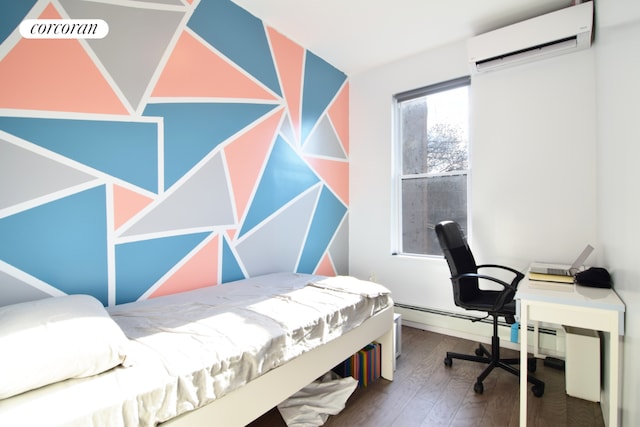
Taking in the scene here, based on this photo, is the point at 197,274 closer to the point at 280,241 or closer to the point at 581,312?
the point at 280,241

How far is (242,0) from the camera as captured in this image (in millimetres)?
2555

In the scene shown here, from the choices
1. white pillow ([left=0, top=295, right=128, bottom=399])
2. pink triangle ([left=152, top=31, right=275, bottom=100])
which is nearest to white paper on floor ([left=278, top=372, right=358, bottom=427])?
white pillow ([left=0, top=295, right=128, bottom=399])

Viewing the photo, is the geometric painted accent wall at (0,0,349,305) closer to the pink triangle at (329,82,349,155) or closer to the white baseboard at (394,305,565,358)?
the pink triangle at (329,82,349,155)

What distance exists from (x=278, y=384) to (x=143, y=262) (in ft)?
3.90

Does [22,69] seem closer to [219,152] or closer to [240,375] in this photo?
[219,152]

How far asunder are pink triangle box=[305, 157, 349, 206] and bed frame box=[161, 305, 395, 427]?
5.60 ft

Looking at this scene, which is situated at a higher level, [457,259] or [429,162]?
[429,162]

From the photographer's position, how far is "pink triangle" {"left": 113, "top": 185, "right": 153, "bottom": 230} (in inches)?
74.5

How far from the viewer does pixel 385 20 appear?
280 cm

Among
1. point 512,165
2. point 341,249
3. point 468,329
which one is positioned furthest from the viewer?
point 341,249

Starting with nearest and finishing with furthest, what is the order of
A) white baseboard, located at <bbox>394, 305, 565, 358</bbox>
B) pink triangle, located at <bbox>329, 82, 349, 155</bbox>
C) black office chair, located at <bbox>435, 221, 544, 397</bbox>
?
black office chair, located at <bbox>435, 221, 544, 397</bbox> → white baseboard, located at <bbox>394, 305, 565, 358</bbox> → pink triangle, located at <bbox>329, 82, 349, 155</bbox>

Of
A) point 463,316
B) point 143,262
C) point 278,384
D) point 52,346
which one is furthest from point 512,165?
point 52,346

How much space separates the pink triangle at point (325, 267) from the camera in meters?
3.49

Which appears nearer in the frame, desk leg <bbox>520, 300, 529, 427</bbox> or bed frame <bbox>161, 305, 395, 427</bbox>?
bed frame <bbox>161, 305, 395, 427</bbox>
